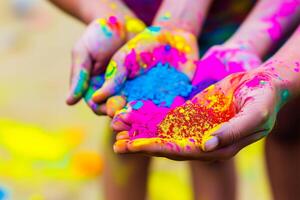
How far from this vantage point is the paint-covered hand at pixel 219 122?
68 cm

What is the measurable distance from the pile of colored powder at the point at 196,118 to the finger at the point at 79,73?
0.20 metres

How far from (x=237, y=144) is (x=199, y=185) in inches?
14.1

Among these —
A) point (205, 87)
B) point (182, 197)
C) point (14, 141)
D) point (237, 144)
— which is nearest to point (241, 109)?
point (237, 144)

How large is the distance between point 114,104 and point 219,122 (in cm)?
18

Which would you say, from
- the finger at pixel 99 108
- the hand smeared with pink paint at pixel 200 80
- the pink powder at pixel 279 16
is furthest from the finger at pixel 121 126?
the pink powder at pixel 279 16

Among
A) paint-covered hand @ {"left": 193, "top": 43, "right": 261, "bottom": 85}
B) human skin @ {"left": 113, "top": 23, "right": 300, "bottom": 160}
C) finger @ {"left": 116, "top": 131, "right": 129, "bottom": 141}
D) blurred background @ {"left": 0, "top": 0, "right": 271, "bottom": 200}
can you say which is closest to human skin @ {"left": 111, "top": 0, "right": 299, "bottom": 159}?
paint-covered hand @ {"left": 193, "top": 43, "right": 261, "bottom": 85}

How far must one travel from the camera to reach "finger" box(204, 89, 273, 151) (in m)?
0.67

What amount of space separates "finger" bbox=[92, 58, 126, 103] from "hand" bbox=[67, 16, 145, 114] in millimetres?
35

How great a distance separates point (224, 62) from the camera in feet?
2.97

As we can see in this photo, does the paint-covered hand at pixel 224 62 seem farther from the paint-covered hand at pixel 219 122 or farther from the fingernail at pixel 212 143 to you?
the fingernail at pixel 212 143

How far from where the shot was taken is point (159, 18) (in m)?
0.99

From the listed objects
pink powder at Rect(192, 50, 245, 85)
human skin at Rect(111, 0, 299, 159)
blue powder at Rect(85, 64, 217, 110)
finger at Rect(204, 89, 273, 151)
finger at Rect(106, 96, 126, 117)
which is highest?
human skin at Rect(111, 0, 299, 159)

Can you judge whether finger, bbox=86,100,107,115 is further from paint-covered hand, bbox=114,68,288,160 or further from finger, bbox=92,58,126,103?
paint-covered hand, bbox=114,68,288,160

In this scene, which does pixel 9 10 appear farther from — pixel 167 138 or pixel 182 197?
pixel 167 138
